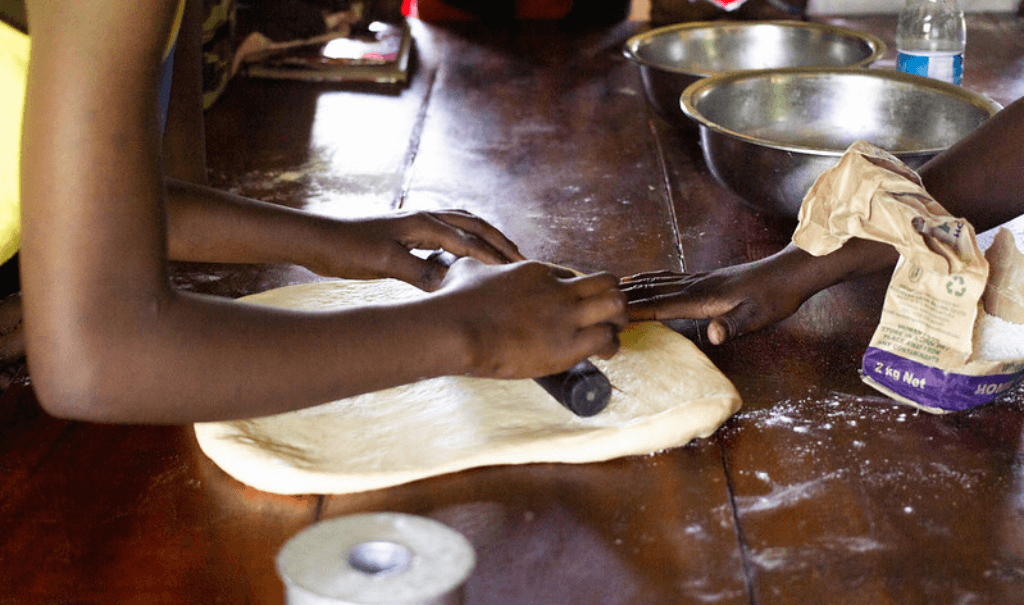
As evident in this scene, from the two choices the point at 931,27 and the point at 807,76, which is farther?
the point at 931,27

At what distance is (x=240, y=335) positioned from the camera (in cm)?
83

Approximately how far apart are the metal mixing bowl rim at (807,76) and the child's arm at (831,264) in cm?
10

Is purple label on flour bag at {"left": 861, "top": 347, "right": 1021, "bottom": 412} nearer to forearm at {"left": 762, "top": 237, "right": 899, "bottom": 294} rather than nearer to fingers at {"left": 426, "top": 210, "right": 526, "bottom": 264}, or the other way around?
forearm at {"left": 762, "top": 237, "right": 899, "bottom": 294}

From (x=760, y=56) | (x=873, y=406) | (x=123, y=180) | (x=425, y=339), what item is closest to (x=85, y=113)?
(x=123, y=180)

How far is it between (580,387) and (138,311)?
1.44 ft

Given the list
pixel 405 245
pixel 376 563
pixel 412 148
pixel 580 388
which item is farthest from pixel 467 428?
pixel 412 148

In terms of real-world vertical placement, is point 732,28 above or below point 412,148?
above

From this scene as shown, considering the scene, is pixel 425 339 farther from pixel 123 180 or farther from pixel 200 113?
pixel 200 113

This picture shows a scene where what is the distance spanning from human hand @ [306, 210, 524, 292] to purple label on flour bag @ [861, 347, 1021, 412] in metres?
0.49

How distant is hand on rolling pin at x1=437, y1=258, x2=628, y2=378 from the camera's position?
2.99 ft

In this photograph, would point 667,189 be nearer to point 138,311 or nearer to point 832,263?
point 832,263

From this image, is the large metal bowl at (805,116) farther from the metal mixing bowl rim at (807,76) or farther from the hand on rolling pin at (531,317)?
the hand on rolling pin at (531,317)

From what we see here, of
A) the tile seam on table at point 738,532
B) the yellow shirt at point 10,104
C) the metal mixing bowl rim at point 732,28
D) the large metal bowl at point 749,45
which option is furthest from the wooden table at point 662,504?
the large metal bowl at point 749,45

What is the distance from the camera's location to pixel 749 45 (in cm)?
231
